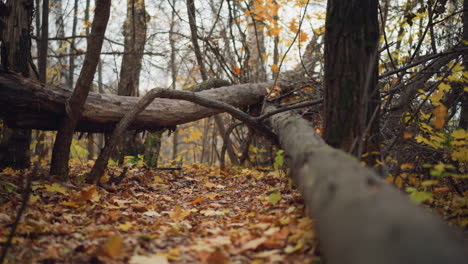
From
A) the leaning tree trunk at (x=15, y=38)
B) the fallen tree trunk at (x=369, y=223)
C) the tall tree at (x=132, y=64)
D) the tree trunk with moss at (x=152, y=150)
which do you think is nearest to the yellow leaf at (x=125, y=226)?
the fallen tree trunk at (x=369, y=223)

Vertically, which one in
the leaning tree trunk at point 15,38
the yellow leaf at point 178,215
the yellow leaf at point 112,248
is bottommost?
the yellow leaf at point 178,215

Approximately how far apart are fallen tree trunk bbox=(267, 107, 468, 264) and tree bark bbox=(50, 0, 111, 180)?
2.60 metres

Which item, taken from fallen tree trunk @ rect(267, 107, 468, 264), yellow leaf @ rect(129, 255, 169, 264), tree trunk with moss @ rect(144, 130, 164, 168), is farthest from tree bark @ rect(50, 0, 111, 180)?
fallen tree trunk @ rect(267, 107, 468, 264)

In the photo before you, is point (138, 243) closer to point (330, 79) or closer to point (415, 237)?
point (415, 237)

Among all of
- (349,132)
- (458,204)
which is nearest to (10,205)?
(349,132)

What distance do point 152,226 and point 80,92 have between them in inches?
68.0

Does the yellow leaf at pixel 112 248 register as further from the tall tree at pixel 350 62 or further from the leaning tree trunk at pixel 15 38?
the leaning tree trunk at pixel 15 38

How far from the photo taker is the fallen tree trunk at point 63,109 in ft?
10.3

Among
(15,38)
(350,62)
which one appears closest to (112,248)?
(350,62)

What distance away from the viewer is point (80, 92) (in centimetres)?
320

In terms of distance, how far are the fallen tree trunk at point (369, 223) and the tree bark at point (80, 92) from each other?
2.60 metres

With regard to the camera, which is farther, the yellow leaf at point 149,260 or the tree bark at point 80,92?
the tree bark at point 80,92

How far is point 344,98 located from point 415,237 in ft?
4.64

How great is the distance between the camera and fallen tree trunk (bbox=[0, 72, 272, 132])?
10.3ft
